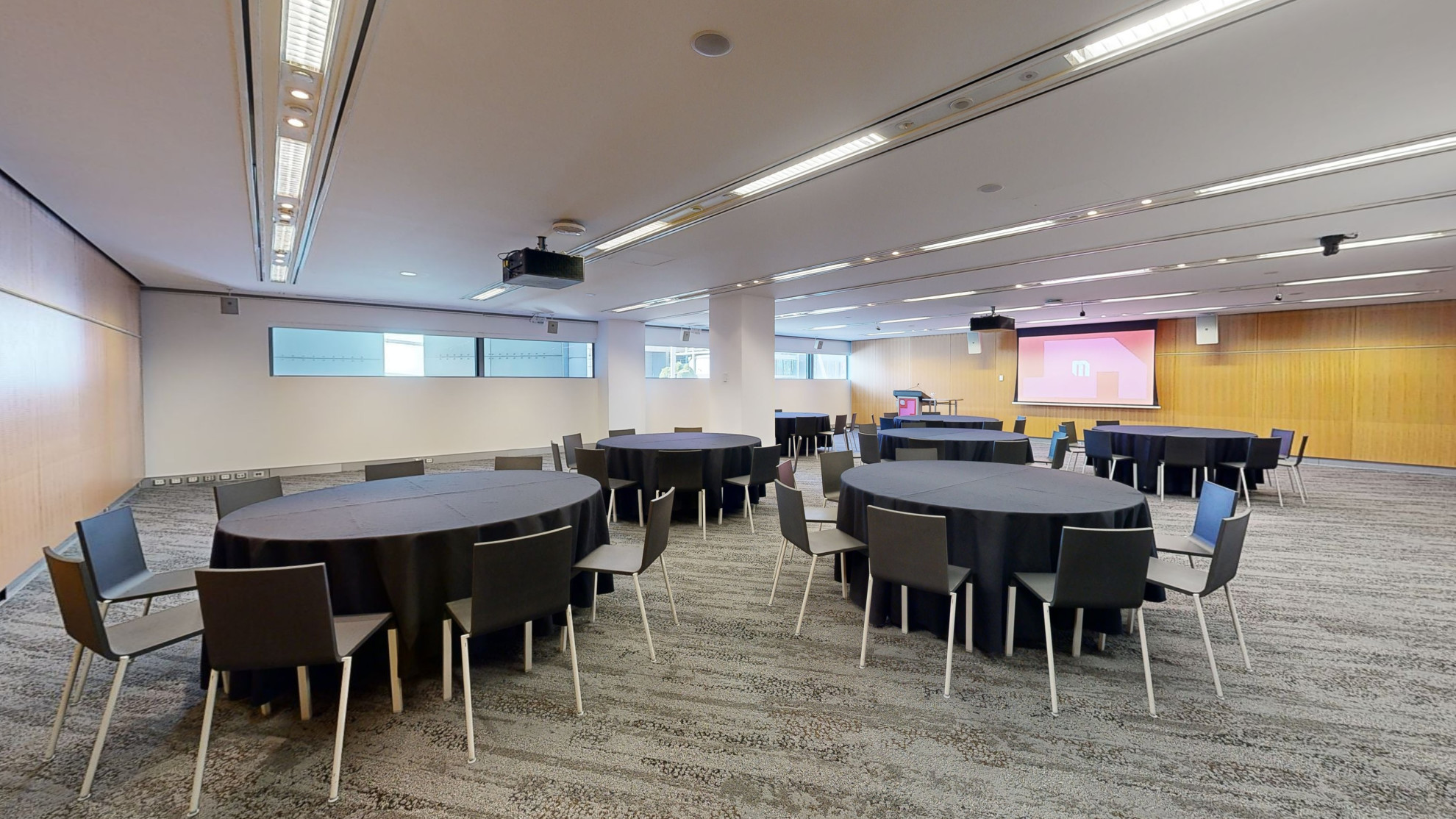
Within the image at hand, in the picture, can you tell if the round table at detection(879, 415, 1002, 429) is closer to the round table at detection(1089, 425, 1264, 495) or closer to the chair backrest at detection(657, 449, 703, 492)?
the round table at detection(1089, 425, 1264, 495)

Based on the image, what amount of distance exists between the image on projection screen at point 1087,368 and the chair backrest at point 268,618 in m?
15.4

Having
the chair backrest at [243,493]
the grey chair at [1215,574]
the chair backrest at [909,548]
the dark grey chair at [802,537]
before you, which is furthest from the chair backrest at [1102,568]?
the chair backrest at [243,493]

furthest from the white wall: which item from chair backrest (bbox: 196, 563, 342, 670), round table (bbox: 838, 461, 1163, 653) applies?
round table (bbox: 838, 461, 1163, 653)

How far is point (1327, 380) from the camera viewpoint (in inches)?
433

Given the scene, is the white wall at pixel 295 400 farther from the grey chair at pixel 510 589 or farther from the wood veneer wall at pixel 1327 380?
the wood veneer wall at pixel 1327 380

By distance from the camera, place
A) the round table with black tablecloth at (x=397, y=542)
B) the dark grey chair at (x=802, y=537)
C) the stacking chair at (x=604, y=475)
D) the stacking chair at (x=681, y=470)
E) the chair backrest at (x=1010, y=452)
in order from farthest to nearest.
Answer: the chair backrest at (x=1010, y=452)
the stacking chair at (x=681, y=470)
the stacking chair at (x=604, y=475)
the dark grey chair at (x=802, y=537)
the round table with black tablecloth at (x=397, y=542)

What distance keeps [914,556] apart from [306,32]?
11.9ft

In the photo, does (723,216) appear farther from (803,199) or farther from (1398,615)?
(1398,615)

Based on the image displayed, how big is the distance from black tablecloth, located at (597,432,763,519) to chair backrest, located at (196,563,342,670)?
12.2 feet

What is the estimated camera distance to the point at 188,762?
232 centimetres

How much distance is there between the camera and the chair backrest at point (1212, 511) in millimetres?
3281

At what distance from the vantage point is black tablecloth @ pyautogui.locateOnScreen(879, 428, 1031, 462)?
722cm

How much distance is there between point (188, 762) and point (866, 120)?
14.3ft

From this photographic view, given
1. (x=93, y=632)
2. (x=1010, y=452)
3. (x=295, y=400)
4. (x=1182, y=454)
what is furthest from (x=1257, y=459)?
(x=295, y=400)
